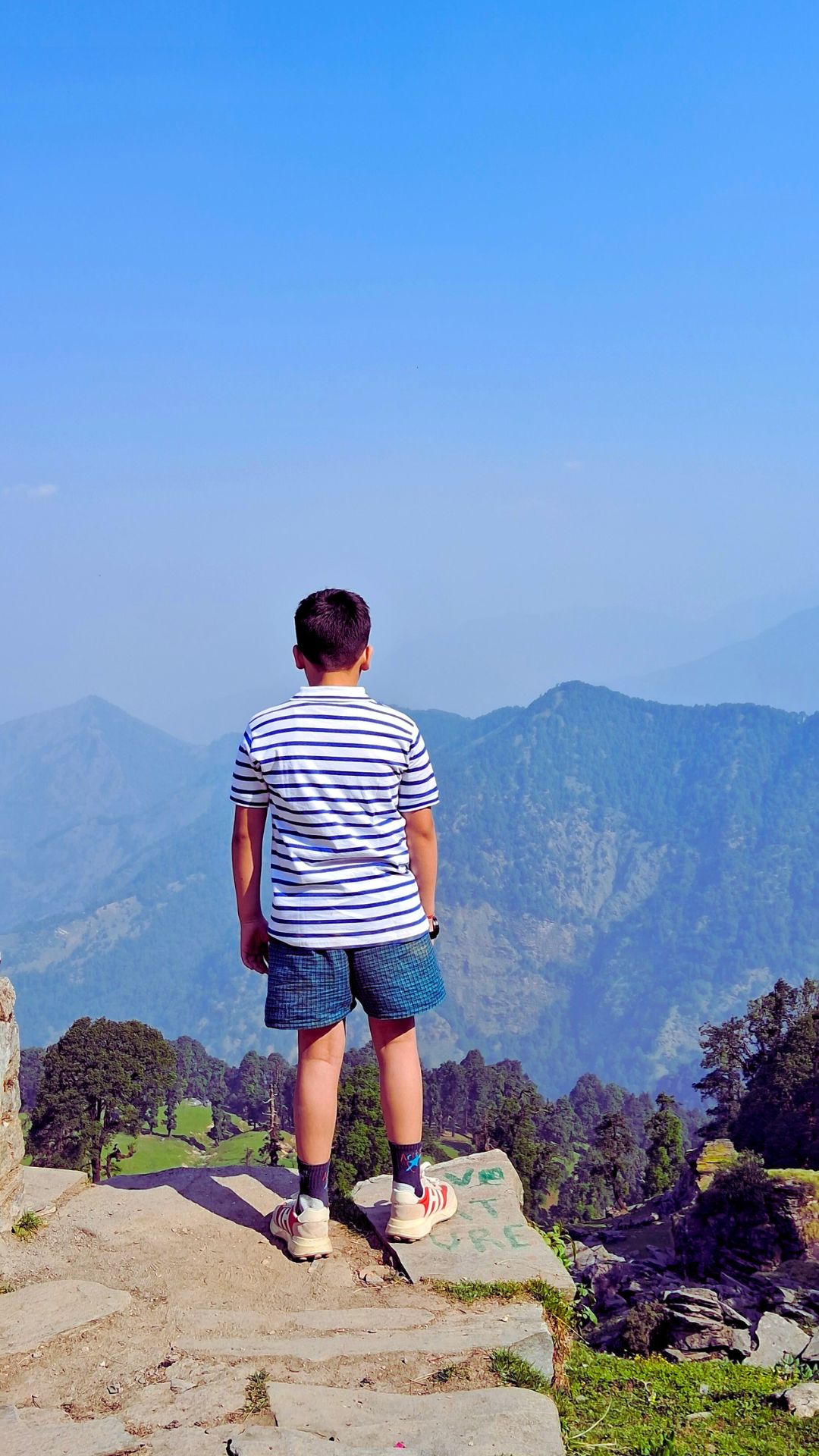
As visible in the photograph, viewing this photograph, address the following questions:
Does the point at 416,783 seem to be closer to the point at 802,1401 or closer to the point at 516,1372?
the point at 516,1372

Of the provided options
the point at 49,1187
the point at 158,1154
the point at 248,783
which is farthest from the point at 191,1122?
the point at 248,783

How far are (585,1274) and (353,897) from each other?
33.4 meters

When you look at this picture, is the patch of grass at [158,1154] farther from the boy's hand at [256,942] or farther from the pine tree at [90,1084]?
the boy's hand at [256,942]

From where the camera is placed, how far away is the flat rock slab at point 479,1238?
6086mm

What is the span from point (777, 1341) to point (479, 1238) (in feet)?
25.9

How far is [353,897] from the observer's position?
223 inches

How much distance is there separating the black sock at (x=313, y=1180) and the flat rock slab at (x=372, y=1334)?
2.07ft

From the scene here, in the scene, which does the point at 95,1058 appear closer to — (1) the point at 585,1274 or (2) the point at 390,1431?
(1) the point at 585,1274

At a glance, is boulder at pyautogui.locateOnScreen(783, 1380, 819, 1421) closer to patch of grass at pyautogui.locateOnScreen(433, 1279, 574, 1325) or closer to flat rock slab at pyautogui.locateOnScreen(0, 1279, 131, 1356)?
patch of grass at pyautogui.locateOnScreen(433, 1279, 574, 1325)

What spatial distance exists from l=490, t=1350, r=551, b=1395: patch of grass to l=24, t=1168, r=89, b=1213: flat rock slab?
3.32 meters

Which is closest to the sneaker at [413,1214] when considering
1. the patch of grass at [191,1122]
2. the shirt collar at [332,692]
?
the shirt collar at [332,692]

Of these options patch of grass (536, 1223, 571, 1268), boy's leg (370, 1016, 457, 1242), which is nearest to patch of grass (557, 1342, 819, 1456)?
patch of grass (536, 1223, 571, 1268)

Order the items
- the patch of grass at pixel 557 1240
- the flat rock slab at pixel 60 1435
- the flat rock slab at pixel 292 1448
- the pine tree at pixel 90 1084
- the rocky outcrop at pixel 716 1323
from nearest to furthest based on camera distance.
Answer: the flat rock slab at pixel 292 1448 → the flat rock slab at pixel 60 1435 → the patch of grass at pixel 557 1240 → the rocky outcrop at pixel 716 1323 → the pine tree at pixel 90 1084

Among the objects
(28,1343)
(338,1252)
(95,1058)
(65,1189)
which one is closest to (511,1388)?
(338,1252)
